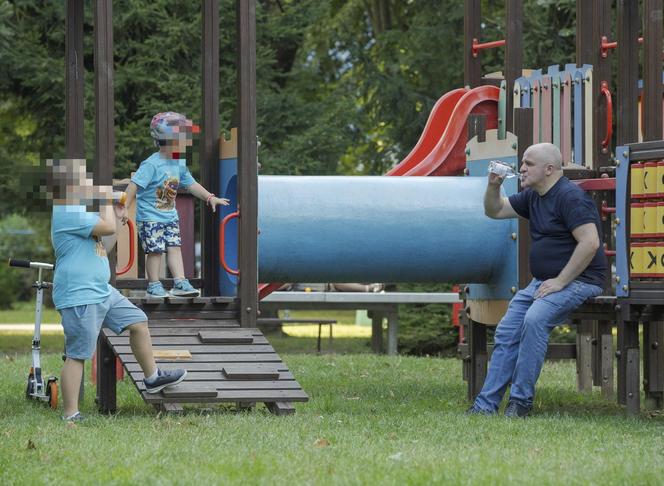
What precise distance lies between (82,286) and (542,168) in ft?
9.83

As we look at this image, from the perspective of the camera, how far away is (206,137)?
10117 millimetres

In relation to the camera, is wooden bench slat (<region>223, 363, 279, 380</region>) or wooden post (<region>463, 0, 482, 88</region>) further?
wooden post (<region>463, 0, 482, 88</region>)

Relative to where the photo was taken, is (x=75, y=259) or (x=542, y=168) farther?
(x=542, y=168)

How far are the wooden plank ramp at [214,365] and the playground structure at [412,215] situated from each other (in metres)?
0.01

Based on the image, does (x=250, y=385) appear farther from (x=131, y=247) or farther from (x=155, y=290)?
(x=131, y=247)

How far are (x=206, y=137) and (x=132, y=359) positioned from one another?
2603 mm

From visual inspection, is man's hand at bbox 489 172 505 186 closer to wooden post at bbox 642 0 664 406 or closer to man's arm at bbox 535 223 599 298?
man's arm at bbox 535 223 599 298

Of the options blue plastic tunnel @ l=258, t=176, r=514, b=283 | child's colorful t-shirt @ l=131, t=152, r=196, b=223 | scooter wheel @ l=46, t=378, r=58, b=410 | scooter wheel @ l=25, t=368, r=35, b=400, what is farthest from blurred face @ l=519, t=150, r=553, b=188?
scooter wheel @ l=25, t=368, r=35, b=400

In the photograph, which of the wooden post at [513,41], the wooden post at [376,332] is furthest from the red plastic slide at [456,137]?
the wooden post at [376,332]

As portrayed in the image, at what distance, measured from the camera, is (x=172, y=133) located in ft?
30.3

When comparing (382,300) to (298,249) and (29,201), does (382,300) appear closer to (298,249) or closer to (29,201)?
(298,249)

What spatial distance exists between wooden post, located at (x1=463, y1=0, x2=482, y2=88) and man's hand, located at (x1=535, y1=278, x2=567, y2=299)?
3.33 m

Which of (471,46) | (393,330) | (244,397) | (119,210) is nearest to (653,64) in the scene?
(471,46)

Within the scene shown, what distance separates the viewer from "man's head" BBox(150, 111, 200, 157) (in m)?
9.23
